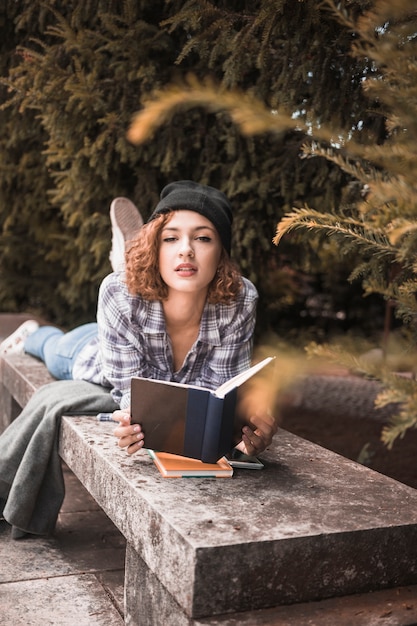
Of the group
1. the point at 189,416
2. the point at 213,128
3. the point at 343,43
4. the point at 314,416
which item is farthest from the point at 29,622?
the point at 314,416

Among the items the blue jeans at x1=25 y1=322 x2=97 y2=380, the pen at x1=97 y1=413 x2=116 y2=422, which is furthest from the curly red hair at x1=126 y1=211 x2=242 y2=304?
the blue jeans at x1=25 y1=322 x2=97 y2=380

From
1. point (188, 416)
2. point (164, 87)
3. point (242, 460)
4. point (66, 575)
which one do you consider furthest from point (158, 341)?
point (164, 87)

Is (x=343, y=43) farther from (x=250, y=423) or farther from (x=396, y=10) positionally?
(x=396, y=10)

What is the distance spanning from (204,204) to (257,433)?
3.18 feet

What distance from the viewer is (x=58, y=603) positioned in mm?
2662

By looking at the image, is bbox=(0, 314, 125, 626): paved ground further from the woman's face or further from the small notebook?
the woman's face

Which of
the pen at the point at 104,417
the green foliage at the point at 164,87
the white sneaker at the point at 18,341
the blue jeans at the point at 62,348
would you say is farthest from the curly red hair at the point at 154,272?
the white sneaker at the point at 18,341

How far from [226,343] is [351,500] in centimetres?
107

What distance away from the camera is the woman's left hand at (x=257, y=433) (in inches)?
98.3

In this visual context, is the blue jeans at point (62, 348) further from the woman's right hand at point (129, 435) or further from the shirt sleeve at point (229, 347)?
the woman's right hand at point (129, 435)

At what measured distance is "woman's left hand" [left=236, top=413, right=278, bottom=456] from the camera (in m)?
2.50

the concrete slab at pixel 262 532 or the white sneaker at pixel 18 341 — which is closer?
the concrete slab at pixel 262 532

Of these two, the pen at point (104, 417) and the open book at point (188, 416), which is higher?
the open book at point (188, 416)

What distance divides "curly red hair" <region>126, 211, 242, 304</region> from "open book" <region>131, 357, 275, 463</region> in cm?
82
